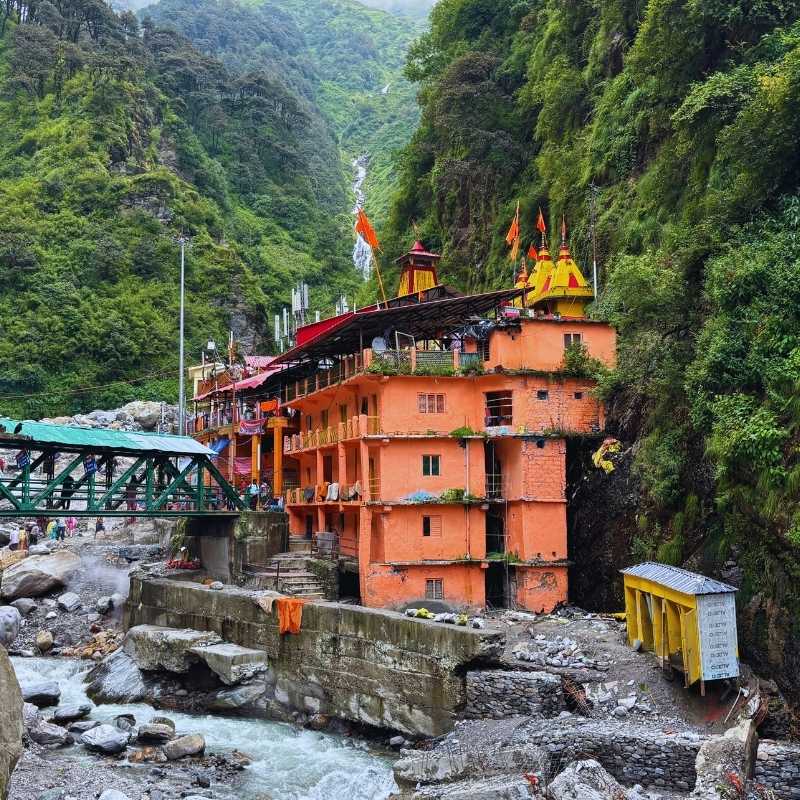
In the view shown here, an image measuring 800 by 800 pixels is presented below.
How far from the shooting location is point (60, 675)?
89.9 feet

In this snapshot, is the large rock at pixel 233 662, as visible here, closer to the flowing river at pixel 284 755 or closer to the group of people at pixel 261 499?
the flowing river at pixel 284 755

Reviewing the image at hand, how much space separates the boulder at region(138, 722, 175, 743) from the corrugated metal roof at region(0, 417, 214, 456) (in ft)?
30.6

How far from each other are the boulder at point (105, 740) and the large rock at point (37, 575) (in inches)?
642

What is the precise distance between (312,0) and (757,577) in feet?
661

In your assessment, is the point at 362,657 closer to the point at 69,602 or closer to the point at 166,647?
the point at 166,647

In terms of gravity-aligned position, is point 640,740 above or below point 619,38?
below

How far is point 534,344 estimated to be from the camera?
28.7 metres

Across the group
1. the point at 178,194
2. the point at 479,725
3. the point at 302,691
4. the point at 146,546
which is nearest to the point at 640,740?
the point at 479,725

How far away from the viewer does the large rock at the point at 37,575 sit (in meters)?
35.8

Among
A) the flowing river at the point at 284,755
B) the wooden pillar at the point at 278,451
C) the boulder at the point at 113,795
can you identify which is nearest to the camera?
the boulder at the point at 113,795

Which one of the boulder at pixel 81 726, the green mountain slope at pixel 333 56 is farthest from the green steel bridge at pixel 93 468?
the green mountain slope at pixel 333 56

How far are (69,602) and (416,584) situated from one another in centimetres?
1608

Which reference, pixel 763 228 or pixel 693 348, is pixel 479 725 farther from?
pixel 763 228

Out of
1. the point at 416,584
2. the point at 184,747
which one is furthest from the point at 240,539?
the point at 184,747
